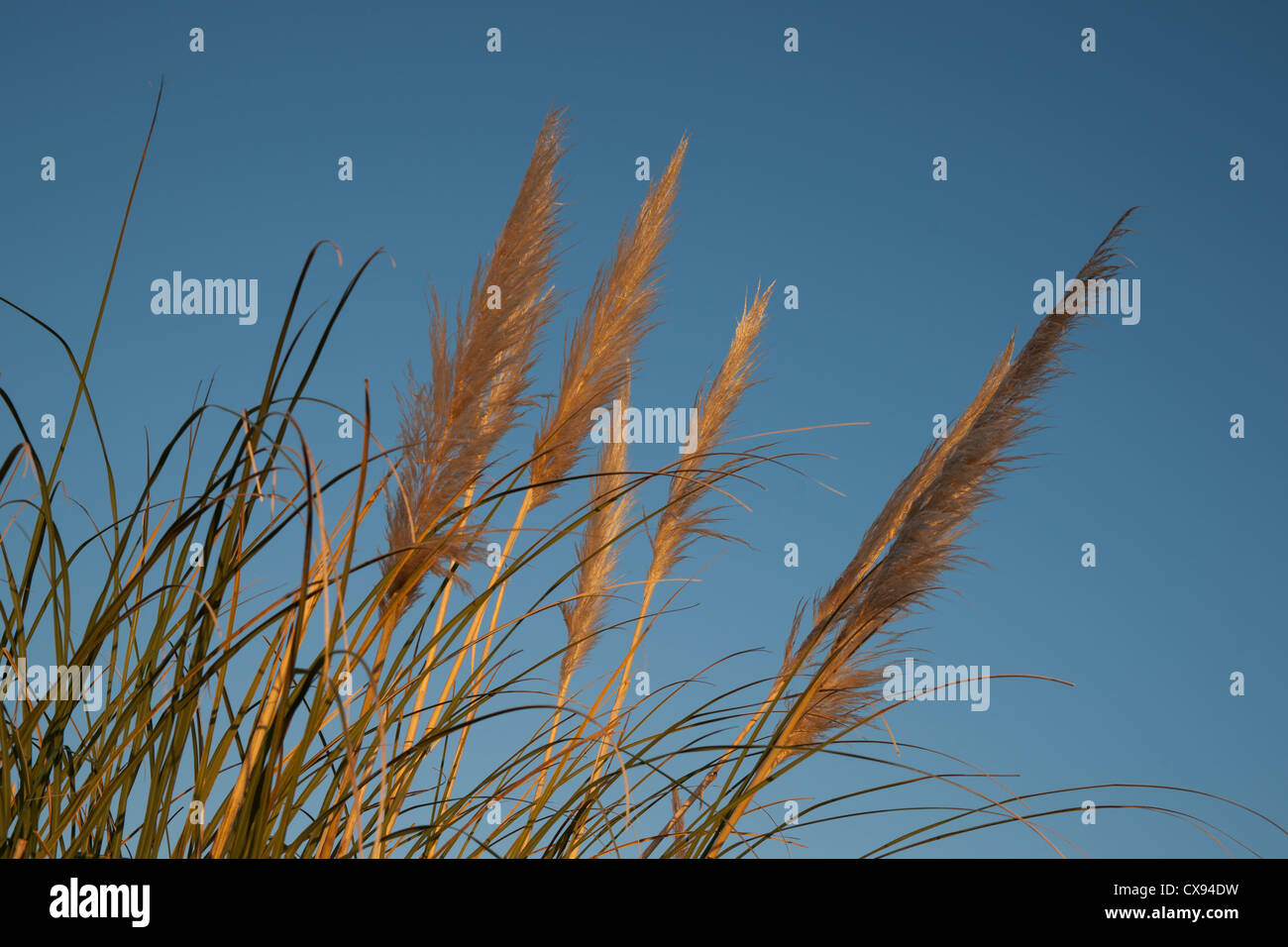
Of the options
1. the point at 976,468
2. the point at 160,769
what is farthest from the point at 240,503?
the point at 976,468

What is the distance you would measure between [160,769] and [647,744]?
984mm

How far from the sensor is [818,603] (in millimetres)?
2090

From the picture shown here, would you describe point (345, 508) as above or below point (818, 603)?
above

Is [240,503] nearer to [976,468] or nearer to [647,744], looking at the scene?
[647,744]

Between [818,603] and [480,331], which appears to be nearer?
[480,331]

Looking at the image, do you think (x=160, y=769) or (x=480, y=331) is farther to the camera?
(x=480, y=331)

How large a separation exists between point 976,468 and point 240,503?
4.62 ft
